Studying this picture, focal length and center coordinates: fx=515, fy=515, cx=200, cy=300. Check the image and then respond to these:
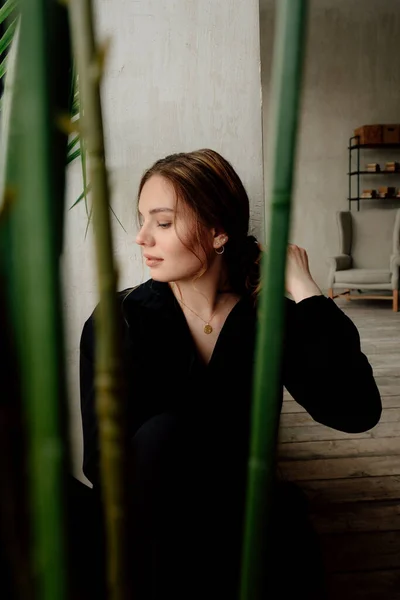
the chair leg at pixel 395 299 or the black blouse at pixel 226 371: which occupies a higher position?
the black blouse at pixel 226 371

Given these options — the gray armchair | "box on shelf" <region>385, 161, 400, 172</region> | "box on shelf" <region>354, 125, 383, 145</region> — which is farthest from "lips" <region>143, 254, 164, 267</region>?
"box on shelf" <region>385, 161, 400, 172</region>

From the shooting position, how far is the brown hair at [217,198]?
1167 millimetres

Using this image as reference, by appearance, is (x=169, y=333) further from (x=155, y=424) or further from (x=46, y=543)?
(x=46, y=543)

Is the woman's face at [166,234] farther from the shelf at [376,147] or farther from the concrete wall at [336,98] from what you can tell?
the shelf at [376,147]

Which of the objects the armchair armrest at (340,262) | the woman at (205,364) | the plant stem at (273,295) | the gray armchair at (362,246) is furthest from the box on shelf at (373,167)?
the plant stem at (273,295)

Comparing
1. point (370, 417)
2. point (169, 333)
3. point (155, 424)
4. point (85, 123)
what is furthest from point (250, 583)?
point (169, 333)

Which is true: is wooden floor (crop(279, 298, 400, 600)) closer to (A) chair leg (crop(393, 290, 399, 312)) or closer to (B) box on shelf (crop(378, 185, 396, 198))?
(A) chair leg (crop(393, 290, 399, 312))

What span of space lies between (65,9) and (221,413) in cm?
108

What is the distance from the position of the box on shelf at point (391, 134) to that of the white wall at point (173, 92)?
5771 mm

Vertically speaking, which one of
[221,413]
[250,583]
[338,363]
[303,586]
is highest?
[250,583]

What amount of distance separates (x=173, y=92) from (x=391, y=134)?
19.5 feet

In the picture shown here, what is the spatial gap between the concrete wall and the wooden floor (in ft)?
13.9

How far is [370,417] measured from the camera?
109 cm

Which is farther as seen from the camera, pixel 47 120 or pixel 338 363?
pixel 338 363
